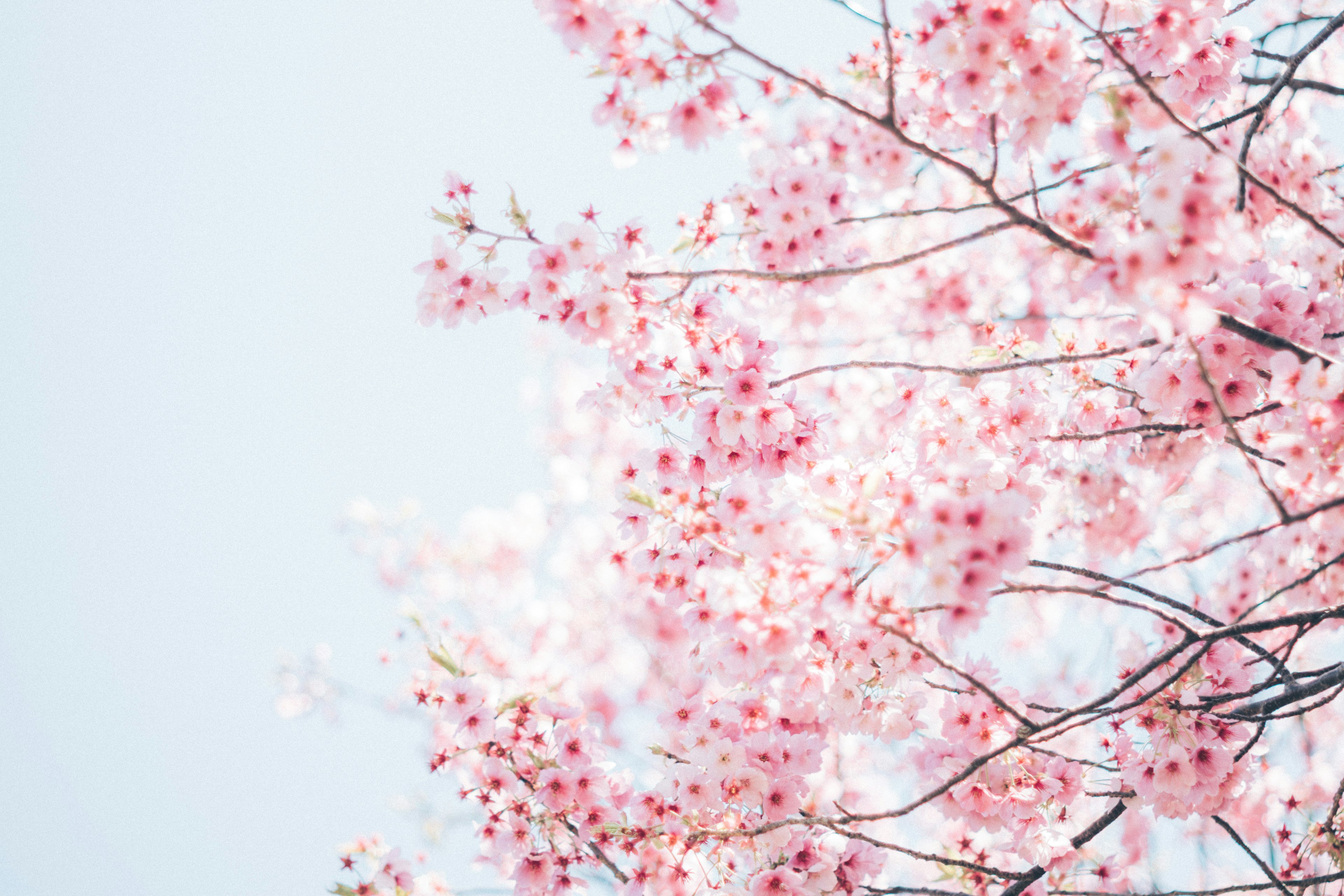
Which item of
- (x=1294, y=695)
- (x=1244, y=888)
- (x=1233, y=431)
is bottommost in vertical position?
(x=1244, y=888)

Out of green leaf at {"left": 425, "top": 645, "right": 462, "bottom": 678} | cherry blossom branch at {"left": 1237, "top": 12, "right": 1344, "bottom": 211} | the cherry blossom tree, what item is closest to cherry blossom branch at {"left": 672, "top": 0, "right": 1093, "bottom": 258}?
the cherry blossom tree

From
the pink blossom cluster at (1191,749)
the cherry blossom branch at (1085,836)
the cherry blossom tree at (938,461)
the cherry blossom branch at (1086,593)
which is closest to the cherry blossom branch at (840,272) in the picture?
the cherry blossom tree at (938,461)

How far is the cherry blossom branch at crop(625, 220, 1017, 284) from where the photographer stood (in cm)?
248

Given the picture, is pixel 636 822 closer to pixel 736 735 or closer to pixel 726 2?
pixel 736 735

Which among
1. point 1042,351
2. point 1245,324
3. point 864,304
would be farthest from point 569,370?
point 1245,324

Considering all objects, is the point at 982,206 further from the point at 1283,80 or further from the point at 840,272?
the point at 1283,80

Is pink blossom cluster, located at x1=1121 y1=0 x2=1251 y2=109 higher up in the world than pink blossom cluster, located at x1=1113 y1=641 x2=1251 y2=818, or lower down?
higher up

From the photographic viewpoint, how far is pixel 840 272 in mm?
2512

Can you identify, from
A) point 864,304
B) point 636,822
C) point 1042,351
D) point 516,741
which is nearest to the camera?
point 636,822

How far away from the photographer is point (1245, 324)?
224 cm

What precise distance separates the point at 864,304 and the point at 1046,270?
297 centimetres

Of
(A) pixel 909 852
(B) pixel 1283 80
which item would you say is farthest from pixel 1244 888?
(B) pixel 1283 80

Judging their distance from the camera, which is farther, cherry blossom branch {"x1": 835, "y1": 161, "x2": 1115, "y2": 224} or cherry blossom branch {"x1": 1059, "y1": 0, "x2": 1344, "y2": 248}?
cherry blossom branch {"x1": 835, "y1": 161, "x2": 1115, "y2": 224}

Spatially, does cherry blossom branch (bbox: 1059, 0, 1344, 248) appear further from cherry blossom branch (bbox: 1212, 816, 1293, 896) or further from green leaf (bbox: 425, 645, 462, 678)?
green leaf (bbox: 425, 645, 462, 678)
